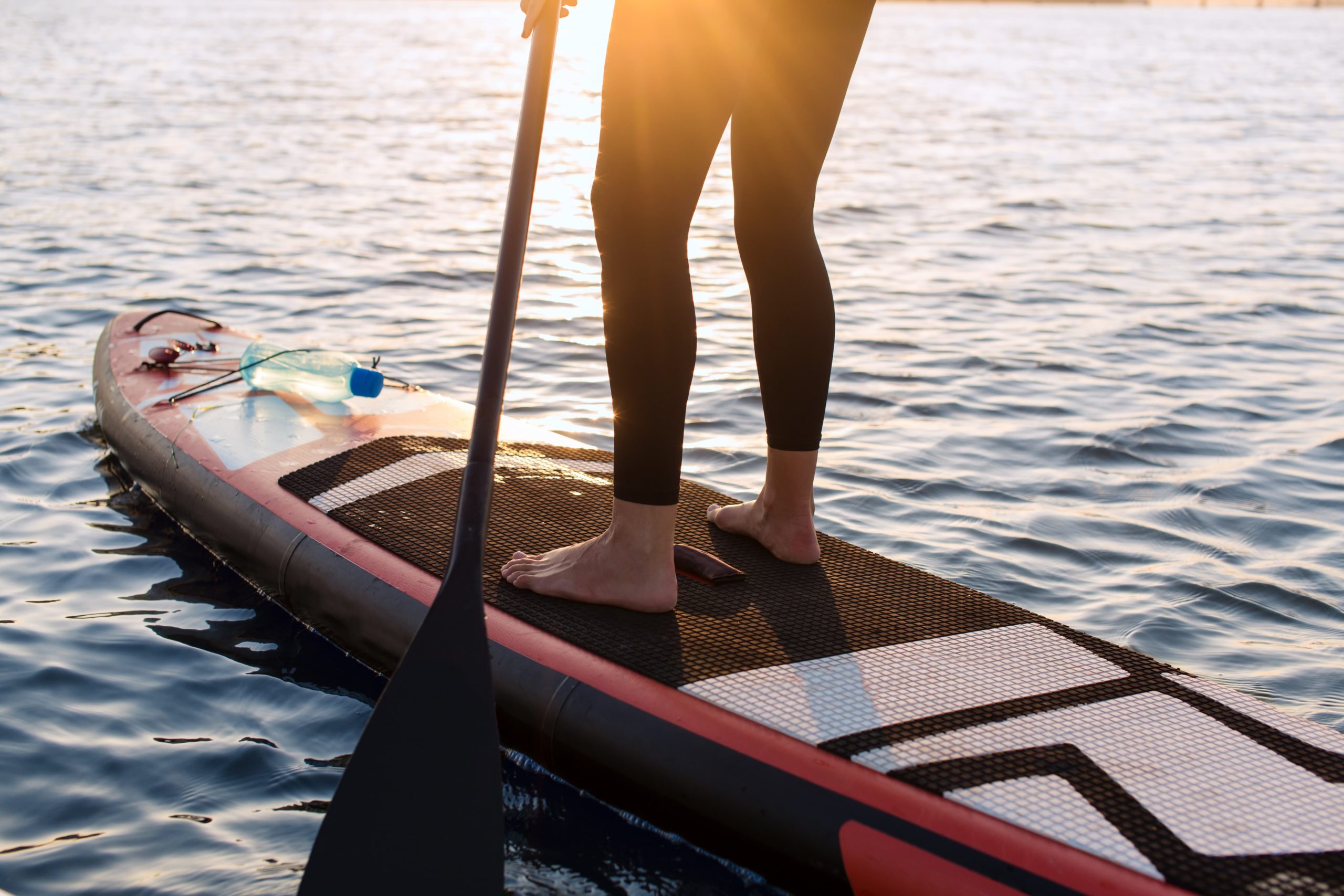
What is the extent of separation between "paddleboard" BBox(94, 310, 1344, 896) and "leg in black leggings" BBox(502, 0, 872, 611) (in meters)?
0.19

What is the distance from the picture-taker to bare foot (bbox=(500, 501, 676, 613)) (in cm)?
207

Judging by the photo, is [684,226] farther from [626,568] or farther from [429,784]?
[429,784]

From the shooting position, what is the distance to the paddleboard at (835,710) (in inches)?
61.8

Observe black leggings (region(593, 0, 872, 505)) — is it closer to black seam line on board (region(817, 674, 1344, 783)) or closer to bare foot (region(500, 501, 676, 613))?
bare foot (region(500, 501, 676, 613))

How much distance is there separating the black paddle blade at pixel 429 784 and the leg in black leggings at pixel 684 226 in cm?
44

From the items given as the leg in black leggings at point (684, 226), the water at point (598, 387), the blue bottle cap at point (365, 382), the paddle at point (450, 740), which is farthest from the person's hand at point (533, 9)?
the blue bottle cap at point (365, 382)

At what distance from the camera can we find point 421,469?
2.80m

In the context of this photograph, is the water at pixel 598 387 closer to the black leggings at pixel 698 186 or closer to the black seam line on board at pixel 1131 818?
the black seam line on board at pixel 1131 818

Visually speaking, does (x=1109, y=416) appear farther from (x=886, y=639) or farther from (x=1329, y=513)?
(x=886, y=639)

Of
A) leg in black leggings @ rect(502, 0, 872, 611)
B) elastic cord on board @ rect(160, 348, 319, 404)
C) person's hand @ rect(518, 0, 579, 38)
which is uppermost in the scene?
person's hand @ rect(518, 0, 579, 38)

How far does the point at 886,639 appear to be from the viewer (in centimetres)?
208

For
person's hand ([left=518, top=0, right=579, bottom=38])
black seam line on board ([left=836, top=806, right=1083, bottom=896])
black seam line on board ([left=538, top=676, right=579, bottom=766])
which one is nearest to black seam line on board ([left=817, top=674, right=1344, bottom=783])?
black seam line on board ([left=836, top=806, right=1083, bottom=896])

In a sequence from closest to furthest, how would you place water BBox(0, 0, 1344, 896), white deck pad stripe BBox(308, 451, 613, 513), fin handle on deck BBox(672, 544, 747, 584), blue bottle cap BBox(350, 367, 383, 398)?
water BBox(0, 0, 1344, 896) < fin handle on deck BBox(672, 544, 747, 584) < white deck pad stripe BBox(308, 451, 613, 513) < blue bottle cap BBox(350, 367, 383, 398)

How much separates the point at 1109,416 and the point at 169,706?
3.46 metres
